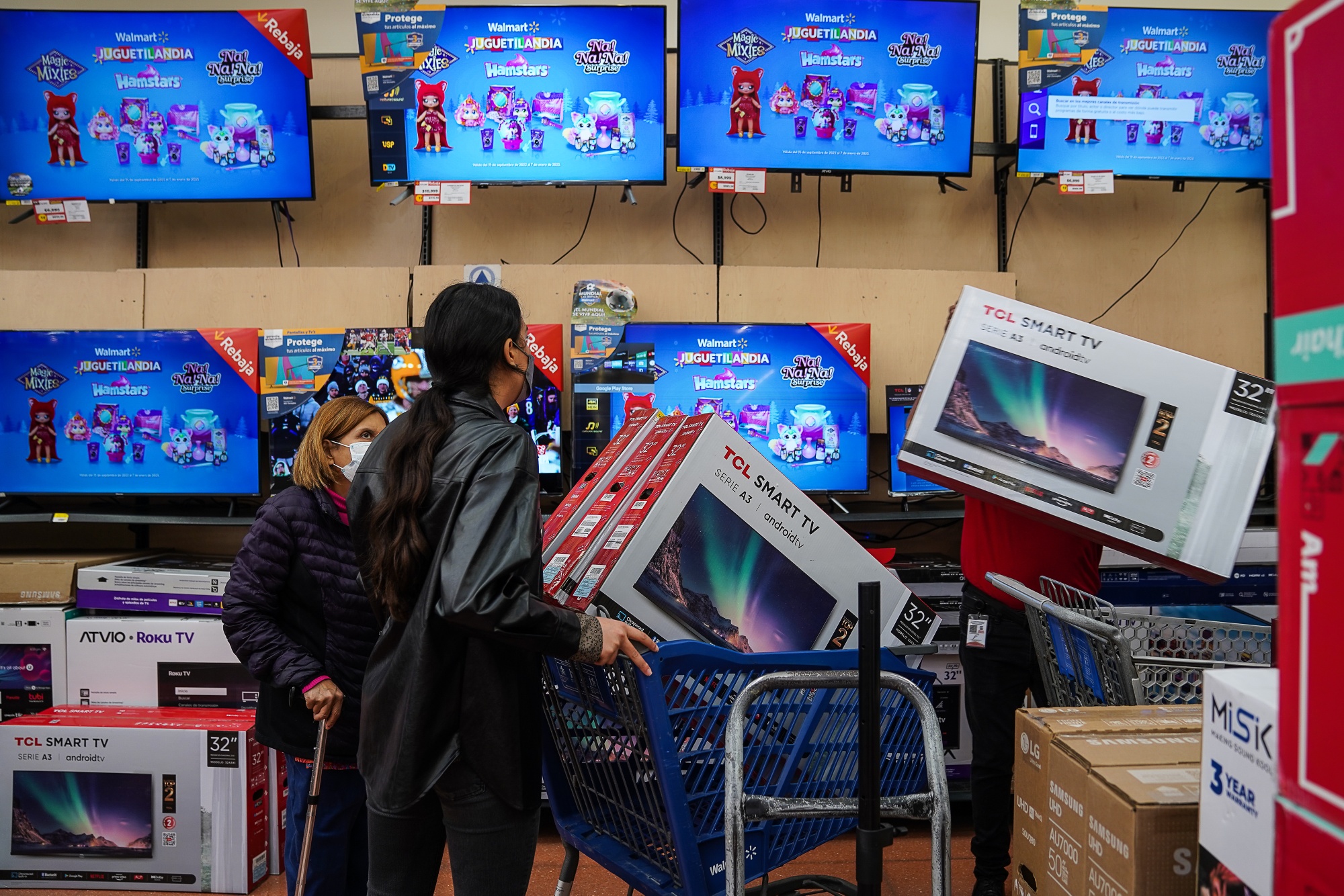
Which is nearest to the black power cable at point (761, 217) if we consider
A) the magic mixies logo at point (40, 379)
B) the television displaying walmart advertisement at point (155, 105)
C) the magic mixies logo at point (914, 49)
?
the magic mixies logo at point (914, 49)

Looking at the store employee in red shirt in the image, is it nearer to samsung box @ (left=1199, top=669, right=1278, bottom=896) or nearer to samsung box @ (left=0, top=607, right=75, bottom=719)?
samsung box @ (left=1199, top=669, right=1278, bottom=896)

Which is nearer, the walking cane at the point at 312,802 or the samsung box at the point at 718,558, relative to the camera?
the samsung box at the point at 718,558

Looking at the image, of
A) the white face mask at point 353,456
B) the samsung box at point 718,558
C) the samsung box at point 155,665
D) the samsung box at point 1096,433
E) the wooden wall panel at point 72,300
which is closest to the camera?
the samsung box at point 718,558

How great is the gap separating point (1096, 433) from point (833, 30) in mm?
2391

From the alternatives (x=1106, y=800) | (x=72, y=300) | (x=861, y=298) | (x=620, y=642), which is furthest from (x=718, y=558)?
(x=72, y=300)

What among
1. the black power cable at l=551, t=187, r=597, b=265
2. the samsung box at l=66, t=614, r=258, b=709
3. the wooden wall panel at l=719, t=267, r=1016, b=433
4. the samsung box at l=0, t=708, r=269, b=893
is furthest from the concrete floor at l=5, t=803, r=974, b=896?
the black power cable at l=551, t=187, r=597, b=265

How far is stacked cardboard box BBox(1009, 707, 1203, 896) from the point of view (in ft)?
3.62

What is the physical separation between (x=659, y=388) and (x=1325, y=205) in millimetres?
3046

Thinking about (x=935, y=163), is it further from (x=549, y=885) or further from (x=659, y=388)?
(x=549, y=885)

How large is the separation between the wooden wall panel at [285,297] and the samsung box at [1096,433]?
8.52ft

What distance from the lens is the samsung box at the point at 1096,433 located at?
1947mm

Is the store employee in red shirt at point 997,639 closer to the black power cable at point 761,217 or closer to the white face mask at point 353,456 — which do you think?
the white face mask at point 353,456

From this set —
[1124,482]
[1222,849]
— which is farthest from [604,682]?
[1124,482]

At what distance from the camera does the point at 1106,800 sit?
1.18 metres
